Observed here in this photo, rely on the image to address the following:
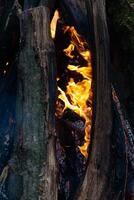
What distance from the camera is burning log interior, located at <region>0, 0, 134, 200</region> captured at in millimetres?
2174

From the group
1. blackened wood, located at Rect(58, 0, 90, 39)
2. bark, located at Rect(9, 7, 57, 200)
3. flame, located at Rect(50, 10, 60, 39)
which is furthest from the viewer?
flame, located at Rect(50, 10, 60, 39)

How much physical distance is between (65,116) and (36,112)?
1.55 ft

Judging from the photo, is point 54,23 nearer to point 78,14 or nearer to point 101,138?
point 78,14

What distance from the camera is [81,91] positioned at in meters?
2.48

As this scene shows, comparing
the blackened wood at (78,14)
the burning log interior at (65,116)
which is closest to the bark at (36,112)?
the burning log interior at (65,116)

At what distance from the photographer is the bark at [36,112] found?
2129 millimetres

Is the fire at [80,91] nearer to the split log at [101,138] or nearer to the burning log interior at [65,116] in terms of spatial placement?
the burning log interior at [65,116]

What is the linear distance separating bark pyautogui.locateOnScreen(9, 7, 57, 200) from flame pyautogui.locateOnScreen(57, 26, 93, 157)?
264 mm

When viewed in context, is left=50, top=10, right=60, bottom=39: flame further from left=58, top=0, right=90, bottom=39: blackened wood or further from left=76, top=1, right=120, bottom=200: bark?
left=76, top=1, right=120, bottom=200: bark

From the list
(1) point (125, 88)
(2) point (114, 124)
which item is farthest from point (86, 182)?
(1) point (125, 88)

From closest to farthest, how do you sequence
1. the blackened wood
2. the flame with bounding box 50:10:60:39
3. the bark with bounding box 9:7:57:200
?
1. the bark with bounding box 9:7:57:200
2. the blackened wood
3. the flame with bounding box 50:10:60:39

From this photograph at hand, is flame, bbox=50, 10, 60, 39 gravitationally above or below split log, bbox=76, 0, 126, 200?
above

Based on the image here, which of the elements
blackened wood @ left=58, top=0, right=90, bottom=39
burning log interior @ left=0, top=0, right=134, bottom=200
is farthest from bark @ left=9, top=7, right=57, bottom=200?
blackened wood @ left=58, top=0, right=90, bottom=39

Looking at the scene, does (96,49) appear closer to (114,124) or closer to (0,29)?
(114,124)
